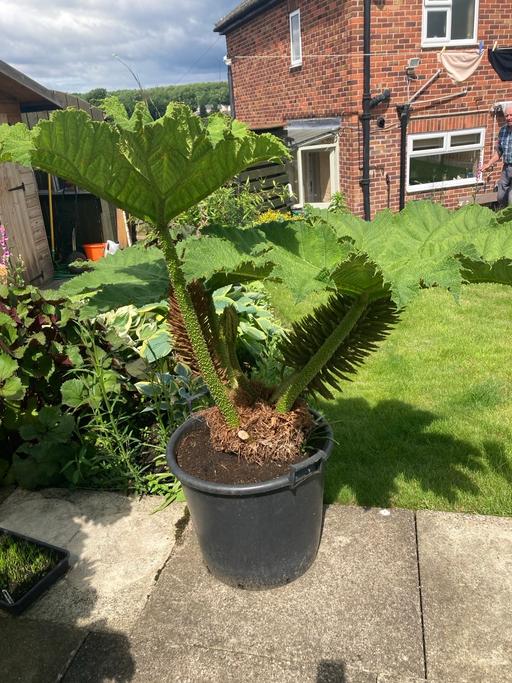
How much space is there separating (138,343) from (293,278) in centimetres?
247

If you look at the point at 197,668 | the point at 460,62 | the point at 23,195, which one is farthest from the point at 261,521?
the point at 460,62

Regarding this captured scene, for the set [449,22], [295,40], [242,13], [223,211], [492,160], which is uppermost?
[242,13]

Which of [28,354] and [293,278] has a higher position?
[293,278]

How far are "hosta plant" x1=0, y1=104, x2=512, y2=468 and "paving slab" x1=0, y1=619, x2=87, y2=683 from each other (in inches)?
39.8

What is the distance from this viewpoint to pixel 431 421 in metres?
3.67

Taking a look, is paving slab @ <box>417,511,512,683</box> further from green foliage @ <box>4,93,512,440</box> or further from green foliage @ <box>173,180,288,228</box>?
green foliage @ <box>173,180,288,228</box>

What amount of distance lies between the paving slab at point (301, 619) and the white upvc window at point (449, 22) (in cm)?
955

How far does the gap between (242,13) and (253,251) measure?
43.6ft

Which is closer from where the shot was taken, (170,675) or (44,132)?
(44,132)

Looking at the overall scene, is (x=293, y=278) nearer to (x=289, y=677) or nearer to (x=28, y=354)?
(x=289, y=677)

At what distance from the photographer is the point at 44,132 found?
1.38 m

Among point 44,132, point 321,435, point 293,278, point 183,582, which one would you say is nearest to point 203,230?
point 293,278

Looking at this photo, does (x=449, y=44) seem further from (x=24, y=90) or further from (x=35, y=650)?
(x=35, y=650)

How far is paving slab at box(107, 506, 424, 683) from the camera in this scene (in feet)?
6.72
